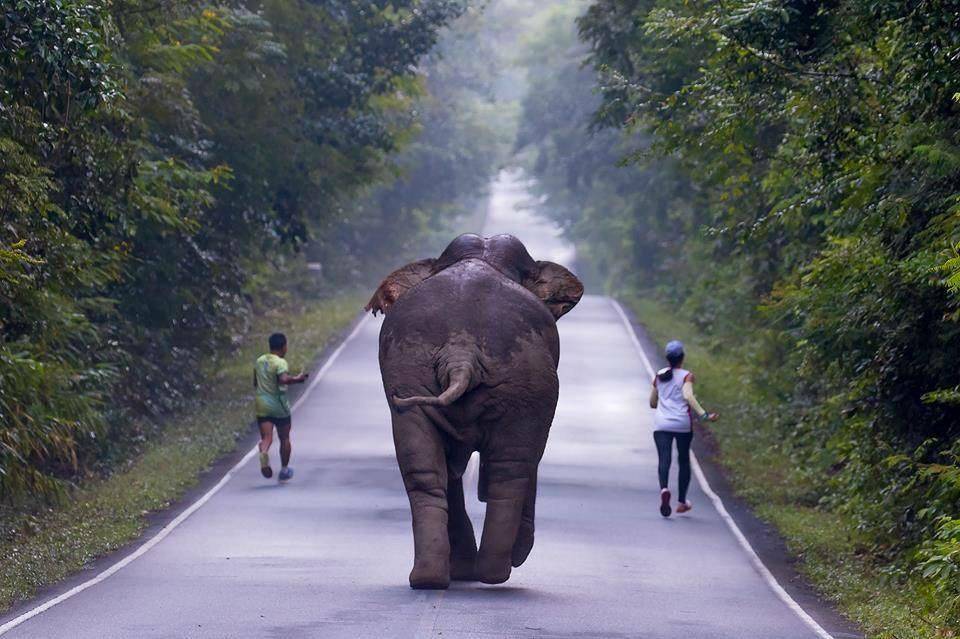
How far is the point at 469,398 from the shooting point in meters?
11.2

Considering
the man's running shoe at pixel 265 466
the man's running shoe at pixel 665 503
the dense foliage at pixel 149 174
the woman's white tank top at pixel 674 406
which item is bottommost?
the man's running shoe at pixel 665 503

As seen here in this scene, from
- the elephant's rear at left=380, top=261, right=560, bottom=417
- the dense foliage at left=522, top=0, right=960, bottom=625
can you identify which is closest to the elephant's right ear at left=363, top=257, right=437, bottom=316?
the elephant's rear at left=380, top=261, right=560, bottom=417

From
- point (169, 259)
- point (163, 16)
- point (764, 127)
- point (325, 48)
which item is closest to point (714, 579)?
point (764, 127)

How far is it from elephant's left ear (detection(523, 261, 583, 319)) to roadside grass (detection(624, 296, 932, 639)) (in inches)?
127

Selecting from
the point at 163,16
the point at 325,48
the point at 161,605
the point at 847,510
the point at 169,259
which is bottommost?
the point at 161,605

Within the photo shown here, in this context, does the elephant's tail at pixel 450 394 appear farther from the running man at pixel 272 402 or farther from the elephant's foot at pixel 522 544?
the running man at pixel 272 402

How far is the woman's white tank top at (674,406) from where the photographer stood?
17078 millimetres

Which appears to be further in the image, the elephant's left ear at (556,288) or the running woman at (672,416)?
the running woman at (672,416)

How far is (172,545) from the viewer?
14445mm

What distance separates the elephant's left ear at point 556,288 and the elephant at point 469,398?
50cm

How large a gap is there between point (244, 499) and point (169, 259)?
7.40 meters

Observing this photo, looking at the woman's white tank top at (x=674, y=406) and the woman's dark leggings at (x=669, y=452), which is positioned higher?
the woman's white tank top at (x=674, y=406)

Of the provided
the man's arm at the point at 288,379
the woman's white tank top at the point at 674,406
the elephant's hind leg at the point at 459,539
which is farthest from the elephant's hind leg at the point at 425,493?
the man's arm at the point at 288,379

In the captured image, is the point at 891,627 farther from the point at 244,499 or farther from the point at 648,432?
the point at 648,432
